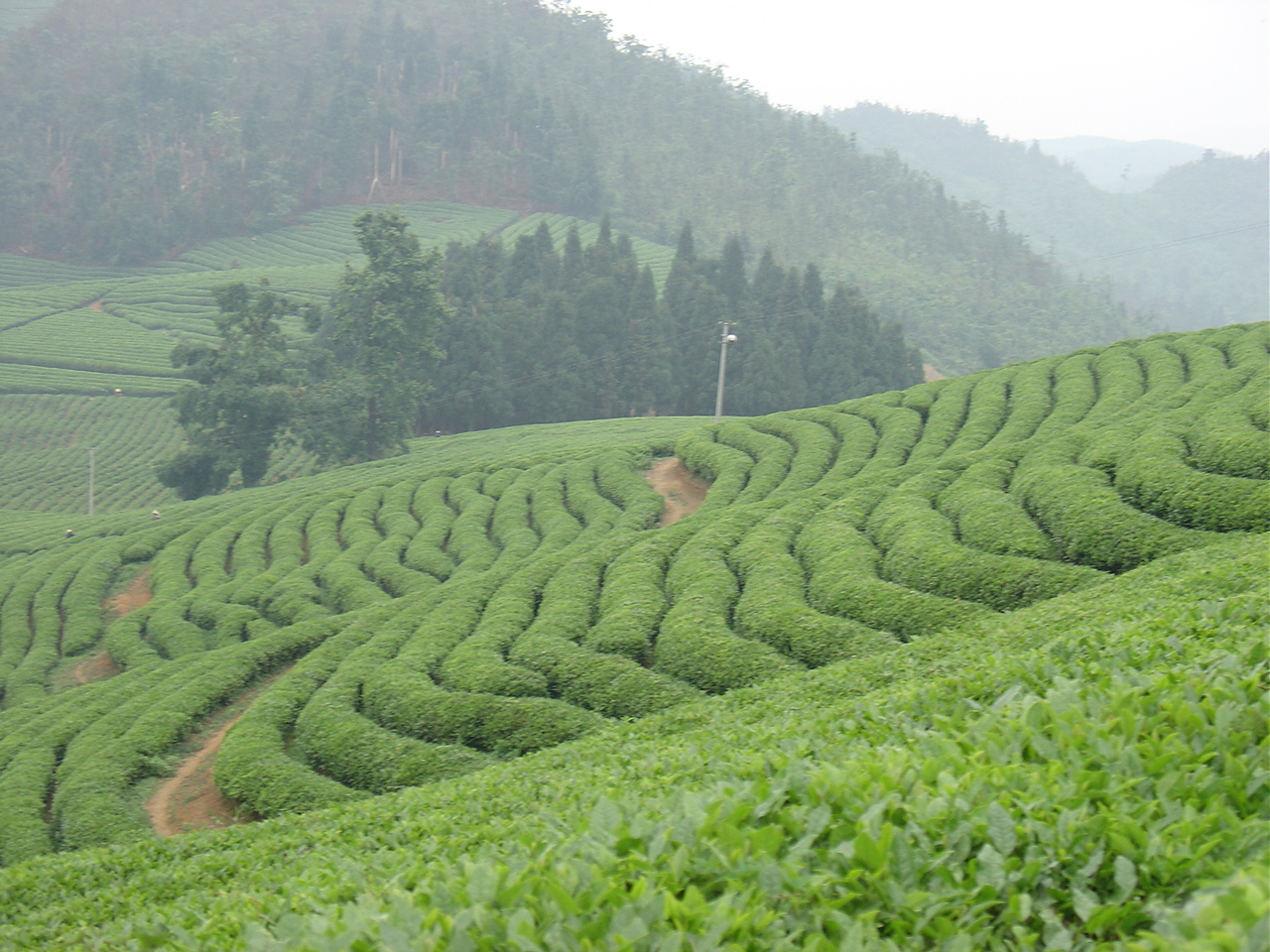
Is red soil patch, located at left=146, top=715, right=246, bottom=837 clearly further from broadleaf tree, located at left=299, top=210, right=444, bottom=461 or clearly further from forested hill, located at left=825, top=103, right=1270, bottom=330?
forested hill, located at left=825, top=103, right=1270, bottom=330

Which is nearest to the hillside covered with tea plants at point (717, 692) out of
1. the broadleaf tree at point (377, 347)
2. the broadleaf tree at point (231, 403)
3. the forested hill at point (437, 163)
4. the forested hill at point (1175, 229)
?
the broadleaf tree at point (231, 403)

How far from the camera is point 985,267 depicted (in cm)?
9712

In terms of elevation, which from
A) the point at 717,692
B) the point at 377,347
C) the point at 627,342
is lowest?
the point at 717,692

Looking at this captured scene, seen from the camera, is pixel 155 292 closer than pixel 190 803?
No

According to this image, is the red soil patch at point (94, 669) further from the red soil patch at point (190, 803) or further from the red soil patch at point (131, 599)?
the red soil patch at point (190, 803)

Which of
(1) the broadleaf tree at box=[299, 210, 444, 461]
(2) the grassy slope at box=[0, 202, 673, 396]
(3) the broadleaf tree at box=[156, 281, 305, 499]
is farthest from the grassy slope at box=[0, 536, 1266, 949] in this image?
(2) the grassy slope at box=[0, 202, 673, 396]

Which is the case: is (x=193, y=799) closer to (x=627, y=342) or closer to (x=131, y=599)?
(x=131, y=599)

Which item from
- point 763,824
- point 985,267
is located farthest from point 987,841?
point 985,267

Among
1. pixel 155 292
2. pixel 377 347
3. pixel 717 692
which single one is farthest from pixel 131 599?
pixel 155 292

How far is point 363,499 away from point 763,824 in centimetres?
2531

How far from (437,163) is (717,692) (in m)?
96.6

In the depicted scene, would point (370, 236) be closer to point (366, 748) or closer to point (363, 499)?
point (363, 499)

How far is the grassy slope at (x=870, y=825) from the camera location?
370 centimetres

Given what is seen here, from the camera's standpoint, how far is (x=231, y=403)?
141 ft
